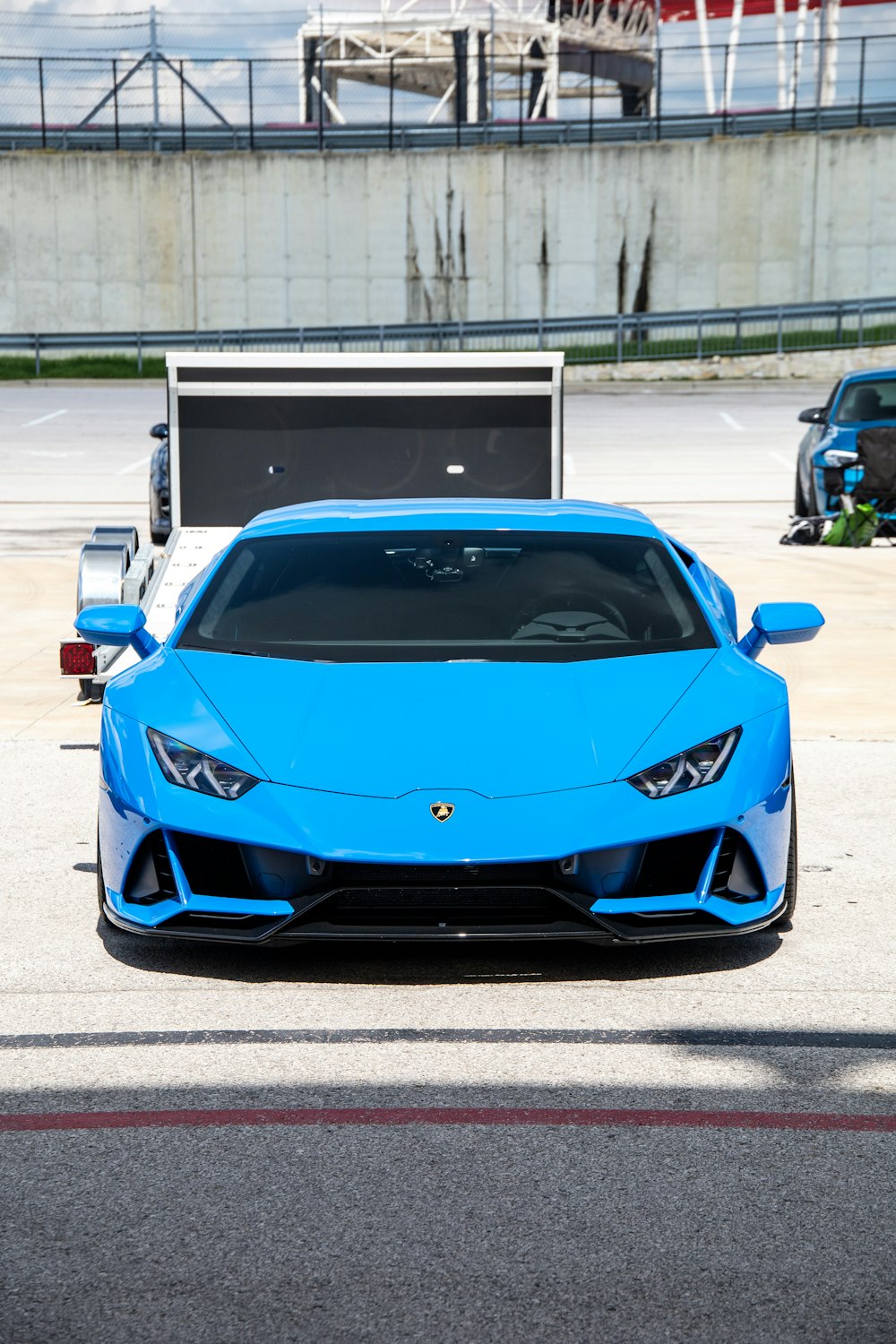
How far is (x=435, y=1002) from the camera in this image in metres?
5.06

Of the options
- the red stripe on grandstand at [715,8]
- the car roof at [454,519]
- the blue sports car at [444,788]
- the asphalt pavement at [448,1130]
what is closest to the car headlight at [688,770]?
the blue sports car at [444,788]

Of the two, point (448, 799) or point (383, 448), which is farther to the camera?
point (383, 448)

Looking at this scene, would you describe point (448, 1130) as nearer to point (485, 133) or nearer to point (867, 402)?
point (867, 402)

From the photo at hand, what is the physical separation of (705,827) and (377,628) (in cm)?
154

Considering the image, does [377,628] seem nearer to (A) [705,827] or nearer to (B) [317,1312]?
(A) [705,827]

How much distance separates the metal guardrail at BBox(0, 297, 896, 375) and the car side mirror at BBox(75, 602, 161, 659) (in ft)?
132

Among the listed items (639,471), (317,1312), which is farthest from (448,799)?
(639,471)

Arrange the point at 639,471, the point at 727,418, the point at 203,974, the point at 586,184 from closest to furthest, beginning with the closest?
the point at 203,974 → the point at 639,471 → the point at 727,418 → the point at 586,184

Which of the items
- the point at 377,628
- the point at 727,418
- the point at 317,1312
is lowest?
the point at 727,418

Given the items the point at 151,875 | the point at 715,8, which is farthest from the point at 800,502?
the point at 715,8

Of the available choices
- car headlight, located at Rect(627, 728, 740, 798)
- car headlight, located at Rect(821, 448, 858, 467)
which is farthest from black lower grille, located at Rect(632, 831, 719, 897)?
car headlight, located at Rect(821, 448, 858, 467)

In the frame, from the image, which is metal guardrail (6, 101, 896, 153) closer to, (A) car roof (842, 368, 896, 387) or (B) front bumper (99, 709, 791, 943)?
(A) car roof (842, 368, 896, 387)

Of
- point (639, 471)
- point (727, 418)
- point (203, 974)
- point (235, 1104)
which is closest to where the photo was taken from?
point (235, 1104)

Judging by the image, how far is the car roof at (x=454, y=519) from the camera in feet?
21.8
